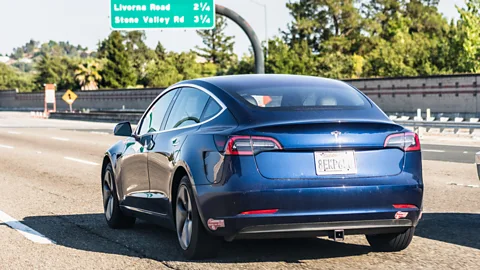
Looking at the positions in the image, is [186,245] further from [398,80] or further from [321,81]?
[398,80]

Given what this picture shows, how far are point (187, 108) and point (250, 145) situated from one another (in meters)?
1.39

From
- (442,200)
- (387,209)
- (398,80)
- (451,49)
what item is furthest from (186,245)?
(451,49)

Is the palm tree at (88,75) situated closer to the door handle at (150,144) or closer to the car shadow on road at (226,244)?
the car shadow on road at (226,244)

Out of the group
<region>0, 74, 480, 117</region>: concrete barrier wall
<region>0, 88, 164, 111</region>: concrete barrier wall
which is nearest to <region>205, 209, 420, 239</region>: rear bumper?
<region>0, 74, 480, 117</region>: concrete barrier wall

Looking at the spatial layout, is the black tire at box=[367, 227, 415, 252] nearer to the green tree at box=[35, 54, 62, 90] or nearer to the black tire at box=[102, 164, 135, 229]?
the black tire at box=[102, 164, 135, 229]

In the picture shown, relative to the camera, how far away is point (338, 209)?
20.6 feet

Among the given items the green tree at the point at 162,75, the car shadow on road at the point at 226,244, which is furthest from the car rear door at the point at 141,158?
the green tree at the point at 162,75

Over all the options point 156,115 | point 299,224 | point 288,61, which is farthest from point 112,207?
point 288,61

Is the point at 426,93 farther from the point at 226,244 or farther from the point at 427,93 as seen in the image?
the point at 226,244

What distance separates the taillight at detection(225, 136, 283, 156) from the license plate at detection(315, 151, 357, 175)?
0.30m

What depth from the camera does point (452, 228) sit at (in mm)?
8656

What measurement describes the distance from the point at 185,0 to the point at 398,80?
17.6 meters

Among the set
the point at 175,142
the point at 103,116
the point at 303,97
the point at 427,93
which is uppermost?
the point at 303,97

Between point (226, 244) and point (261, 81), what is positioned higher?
point (261, 81)
